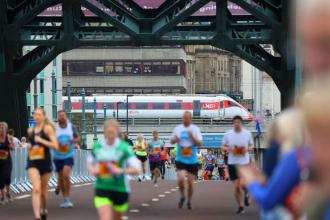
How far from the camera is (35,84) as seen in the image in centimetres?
9075

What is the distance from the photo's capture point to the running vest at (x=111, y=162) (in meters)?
12.3

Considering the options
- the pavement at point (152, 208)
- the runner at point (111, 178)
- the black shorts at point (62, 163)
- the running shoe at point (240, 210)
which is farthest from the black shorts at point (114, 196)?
the running shoe at point (240, 210)

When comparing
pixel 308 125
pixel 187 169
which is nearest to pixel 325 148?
pixel 308 125

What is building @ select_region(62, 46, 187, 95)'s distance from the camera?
526 ft

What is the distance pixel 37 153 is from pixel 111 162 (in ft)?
15.6

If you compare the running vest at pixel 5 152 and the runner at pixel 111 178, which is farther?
the running vest at pixel 5 152

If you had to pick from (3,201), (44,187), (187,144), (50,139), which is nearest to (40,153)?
(50,139)

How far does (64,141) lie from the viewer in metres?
19.9

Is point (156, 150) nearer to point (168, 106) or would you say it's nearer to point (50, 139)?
point (50, 139)

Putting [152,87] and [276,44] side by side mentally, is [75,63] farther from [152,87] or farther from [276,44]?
[276,44]

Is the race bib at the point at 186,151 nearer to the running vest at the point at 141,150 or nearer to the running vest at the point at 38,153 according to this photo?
the running vest at the point at 38,153

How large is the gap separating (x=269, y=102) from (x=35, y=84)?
76054 mm

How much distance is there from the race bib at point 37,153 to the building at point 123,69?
142017 mm

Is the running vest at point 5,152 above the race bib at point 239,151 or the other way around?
the other way around
